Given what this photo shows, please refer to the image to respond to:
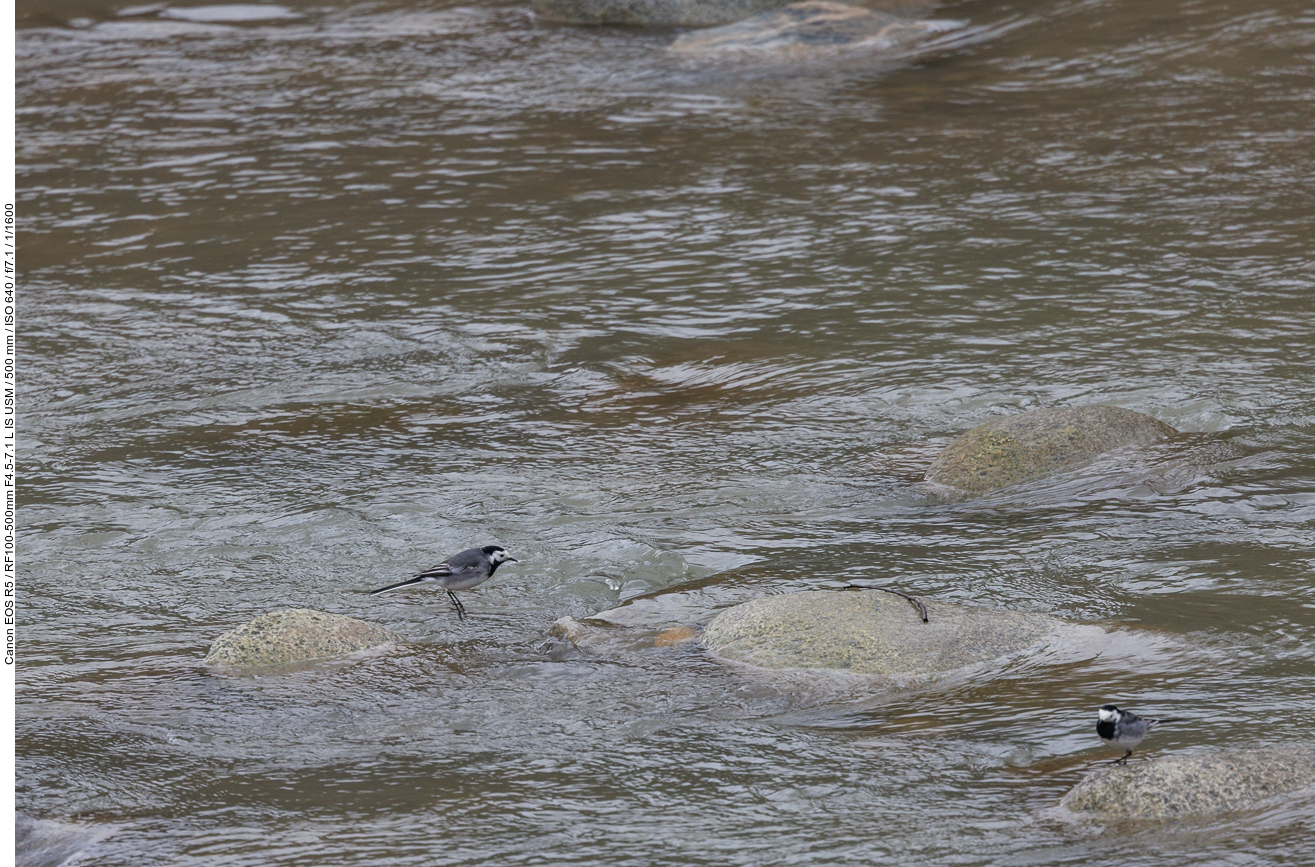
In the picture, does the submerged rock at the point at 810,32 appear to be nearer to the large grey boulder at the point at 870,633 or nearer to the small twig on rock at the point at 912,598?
the small twig on rock at the point at 912,598

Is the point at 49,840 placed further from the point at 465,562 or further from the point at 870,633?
the point at 870,633

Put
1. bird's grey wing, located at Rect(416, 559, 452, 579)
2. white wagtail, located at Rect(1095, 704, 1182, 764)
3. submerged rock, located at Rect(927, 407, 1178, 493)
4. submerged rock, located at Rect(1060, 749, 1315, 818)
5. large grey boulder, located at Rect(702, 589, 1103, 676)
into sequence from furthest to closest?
submerged rock, located at Rect(927, 407, 1178, 493) < bird's grey wing, located at Rect(416, 559, 452, 579) < large grey boulder, located at Rect(702, 589, 1103, 676) < white wagtail, located at Rect(1095, 704, 1182, 764) < submerged rock, located at Rect(1060, 749, 1315, 818)

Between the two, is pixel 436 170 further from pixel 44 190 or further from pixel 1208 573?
pixel 1208 573

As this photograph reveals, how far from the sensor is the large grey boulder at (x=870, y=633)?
19.2ft

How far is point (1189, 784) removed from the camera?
470 centimetres

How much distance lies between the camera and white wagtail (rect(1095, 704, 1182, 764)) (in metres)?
4.77

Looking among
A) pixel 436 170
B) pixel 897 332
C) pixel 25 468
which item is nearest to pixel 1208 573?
pixel 897 332

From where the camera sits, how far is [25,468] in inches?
335

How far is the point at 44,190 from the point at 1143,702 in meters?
11.8

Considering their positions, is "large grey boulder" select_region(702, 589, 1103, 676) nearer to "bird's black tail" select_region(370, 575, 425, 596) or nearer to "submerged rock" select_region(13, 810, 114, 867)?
"bird's black tail" select_region(370, 575, 425, 596)

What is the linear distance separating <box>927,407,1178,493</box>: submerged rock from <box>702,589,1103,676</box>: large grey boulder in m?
1.53

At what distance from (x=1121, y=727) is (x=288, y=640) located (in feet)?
11.0

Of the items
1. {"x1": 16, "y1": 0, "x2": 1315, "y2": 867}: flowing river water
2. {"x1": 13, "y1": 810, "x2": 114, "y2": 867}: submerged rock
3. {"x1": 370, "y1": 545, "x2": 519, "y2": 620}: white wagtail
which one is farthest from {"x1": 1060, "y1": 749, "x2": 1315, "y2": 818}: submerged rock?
{"x1": 13, "y1": 810, "x2": 114, "y2": 867}: submerged rock


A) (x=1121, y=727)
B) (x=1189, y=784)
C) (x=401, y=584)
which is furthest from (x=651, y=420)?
(x=1189, y=784)
